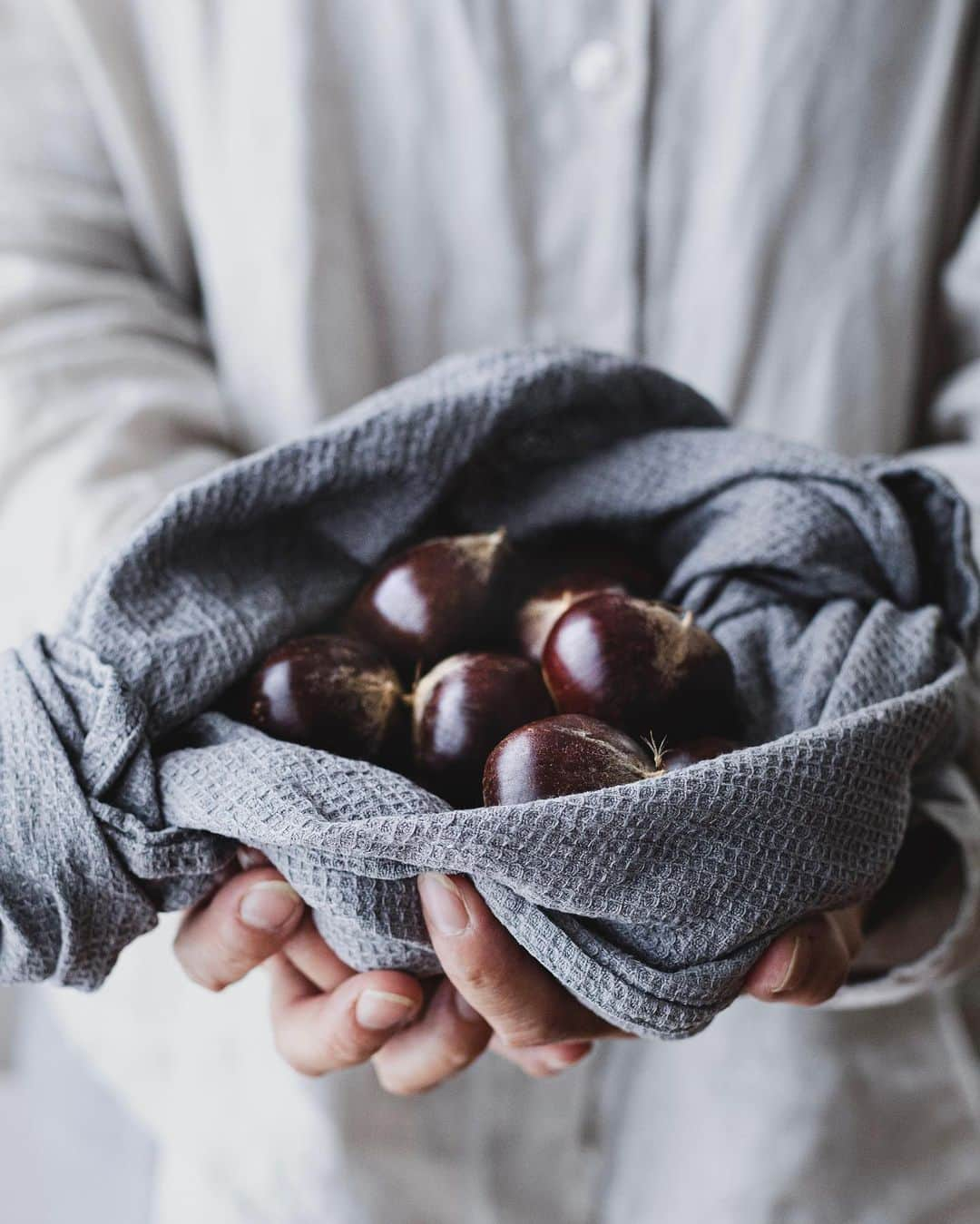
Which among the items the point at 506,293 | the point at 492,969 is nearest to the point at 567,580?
the point at 492,969

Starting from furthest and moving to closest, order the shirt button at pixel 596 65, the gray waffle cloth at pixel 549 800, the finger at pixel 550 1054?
the shirt button at pixel 596 65 < the finger at pixel 550 1054 < the gray waffle cloth at pixel 549 800

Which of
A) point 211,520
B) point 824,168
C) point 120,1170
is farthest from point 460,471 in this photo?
point 120,1170

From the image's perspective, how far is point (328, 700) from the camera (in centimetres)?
38

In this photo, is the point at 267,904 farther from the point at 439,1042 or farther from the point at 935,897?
the point at 935,897

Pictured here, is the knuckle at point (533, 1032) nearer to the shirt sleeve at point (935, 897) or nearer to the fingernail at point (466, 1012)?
the fingernail at point (466, 1012)

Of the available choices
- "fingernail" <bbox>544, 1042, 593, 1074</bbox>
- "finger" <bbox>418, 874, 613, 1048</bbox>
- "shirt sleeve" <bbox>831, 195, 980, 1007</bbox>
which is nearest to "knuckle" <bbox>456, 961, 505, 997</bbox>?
"finger" <bbox>418, 874, 613, 1048</bbox>

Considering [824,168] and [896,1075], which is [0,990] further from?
[824,168]

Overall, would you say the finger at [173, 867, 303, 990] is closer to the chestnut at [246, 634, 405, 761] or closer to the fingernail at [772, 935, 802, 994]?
the chestnut at [246, 634, 405, 761]

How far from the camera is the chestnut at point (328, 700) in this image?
376mm

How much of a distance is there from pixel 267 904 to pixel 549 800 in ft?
0.39

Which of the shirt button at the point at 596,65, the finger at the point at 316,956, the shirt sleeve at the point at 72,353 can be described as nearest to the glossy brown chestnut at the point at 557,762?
the finger at the point at 316,956

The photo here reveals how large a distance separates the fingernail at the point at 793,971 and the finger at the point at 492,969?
2.8 inches

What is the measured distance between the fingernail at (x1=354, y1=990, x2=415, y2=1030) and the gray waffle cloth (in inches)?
0.4

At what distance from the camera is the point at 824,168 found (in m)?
0.61
